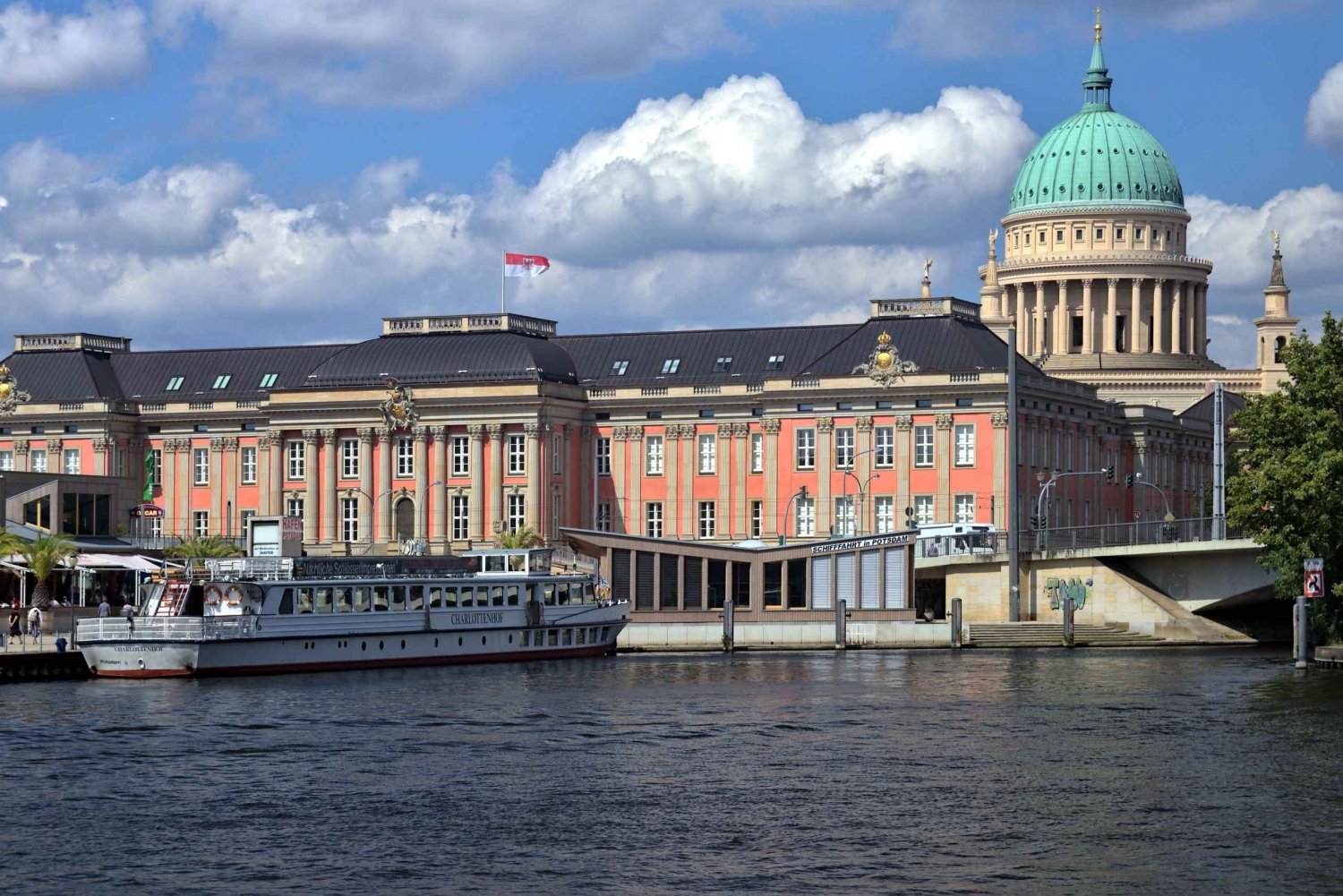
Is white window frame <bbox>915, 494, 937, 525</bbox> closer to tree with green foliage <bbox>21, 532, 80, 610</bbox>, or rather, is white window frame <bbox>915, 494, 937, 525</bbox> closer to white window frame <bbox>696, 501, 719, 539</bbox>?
white window frame <bbox>696, 501, 719, 539</bbox>

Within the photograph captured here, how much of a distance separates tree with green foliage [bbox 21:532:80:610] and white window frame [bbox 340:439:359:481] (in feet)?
199

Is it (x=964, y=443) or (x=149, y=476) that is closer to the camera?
(x=964, y=443)

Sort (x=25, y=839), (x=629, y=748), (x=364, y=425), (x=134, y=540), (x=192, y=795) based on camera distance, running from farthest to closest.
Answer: (x=364, y=425) < (x=134, y=540) < (x=629, y=748) < (x=192, y=795) < (x=25, y=839)

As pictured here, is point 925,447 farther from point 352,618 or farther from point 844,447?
point 352,618

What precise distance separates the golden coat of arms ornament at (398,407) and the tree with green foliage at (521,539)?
12.4 m

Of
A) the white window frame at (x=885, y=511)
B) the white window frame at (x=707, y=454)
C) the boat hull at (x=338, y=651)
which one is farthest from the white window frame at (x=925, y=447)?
the boat hull at (x=338, y=651)

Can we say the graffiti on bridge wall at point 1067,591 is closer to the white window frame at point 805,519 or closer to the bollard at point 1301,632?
the bollard at point 1301,632

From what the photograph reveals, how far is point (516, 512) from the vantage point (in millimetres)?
171625

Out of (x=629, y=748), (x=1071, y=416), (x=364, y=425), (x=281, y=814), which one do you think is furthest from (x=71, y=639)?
(x=1071, y=416)

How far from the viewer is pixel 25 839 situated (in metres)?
57.4

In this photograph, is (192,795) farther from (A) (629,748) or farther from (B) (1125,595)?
(B) (1125,595)

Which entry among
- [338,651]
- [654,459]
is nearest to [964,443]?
[654,459]

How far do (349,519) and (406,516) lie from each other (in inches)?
157

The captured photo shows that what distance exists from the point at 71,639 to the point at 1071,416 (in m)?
86.7
